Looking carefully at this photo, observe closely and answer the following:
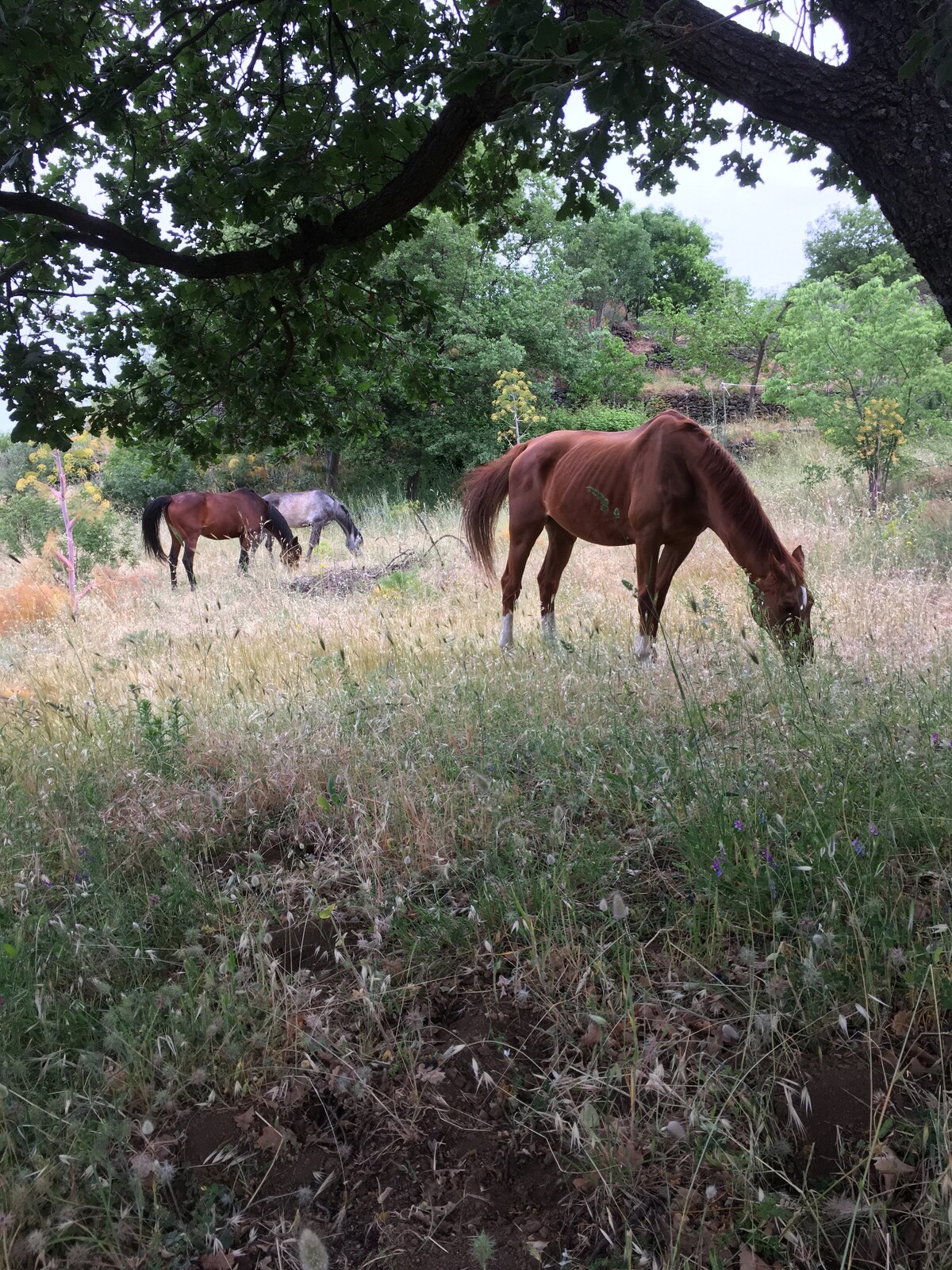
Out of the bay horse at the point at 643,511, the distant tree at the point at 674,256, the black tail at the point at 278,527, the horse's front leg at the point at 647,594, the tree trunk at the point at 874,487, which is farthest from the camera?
the distant tree at the point at 674,256

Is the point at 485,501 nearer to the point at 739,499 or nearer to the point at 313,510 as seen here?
the point at 739,499

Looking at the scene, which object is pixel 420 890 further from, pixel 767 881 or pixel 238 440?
pixel 238 440

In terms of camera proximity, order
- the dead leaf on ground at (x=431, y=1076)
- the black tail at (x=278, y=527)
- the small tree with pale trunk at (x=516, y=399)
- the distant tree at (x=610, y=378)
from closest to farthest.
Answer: the dead leaf on ground at (x=431, y=1076) < the black tail at (x=278, y=527) < the small tree with pale trunk at (x=516, y=399) < the distant tree at (x=610, y=378)

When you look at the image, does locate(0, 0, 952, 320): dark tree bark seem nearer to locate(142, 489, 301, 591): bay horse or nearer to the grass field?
the grass field

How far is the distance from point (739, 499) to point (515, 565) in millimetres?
2154

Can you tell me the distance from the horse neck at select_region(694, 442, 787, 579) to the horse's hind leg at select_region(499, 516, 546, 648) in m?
1.81

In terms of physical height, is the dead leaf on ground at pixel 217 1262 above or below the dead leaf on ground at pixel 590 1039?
below

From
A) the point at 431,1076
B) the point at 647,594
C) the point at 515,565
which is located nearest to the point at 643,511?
the point at 647,594

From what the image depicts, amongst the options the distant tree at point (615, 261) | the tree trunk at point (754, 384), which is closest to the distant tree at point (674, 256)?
the distant tree at point (615, 261)

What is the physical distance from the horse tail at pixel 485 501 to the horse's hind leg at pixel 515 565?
0.46m

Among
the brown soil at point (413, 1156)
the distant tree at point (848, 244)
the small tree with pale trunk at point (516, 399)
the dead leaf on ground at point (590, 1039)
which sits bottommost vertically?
the brown soil at point (413, 1156)

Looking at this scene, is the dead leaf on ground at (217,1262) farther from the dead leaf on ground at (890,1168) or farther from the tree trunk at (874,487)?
the tree trunk at (874,487)

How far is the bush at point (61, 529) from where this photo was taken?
16.3 metres

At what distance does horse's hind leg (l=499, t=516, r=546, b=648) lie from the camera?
262 inches
